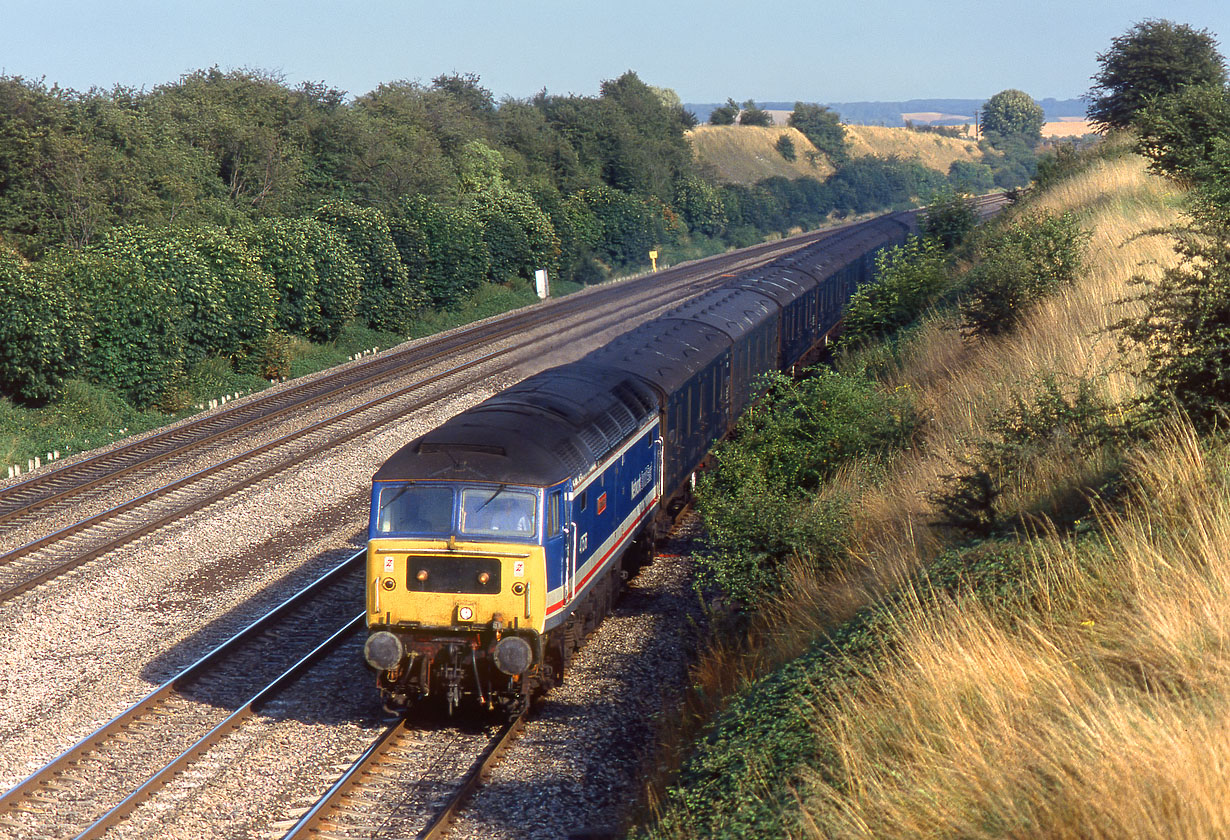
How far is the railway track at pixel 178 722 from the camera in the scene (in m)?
9.53

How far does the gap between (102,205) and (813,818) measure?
3490cm

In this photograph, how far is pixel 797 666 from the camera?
827 centimetres

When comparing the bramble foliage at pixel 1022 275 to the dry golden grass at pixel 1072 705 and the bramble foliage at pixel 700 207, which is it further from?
the bramble foliage at pixel 700 207

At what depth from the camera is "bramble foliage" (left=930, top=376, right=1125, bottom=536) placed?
937cm

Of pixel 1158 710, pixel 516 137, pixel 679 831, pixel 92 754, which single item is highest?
pixel 516 137

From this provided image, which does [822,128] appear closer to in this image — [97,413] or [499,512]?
[97,413]

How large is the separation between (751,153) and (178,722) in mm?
116074

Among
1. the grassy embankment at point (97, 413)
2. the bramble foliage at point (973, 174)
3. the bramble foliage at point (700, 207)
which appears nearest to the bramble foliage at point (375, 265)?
the grassy embankment at point (97, 413)

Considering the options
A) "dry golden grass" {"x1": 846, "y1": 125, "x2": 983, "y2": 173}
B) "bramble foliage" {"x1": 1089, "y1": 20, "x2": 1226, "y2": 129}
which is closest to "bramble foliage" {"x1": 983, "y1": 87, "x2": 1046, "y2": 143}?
"dry golden grass" {"x1": 846, "y1": 125, "x2": 983, "y2": 173}

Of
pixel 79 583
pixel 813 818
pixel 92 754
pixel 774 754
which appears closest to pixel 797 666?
pixel 774 754

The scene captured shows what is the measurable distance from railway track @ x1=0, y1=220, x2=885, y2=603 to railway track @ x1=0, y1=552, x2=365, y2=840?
13.6ft

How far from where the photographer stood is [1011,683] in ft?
20.5

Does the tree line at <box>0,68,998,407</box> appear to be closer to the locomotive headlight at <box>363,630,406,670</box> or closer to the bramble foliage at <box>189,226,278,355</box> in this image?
the bramble foliage at <box>189,226,278,355</box>

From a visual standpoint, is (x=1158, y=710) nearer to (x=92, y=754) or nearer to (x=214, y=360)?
(x=92, y=754)
